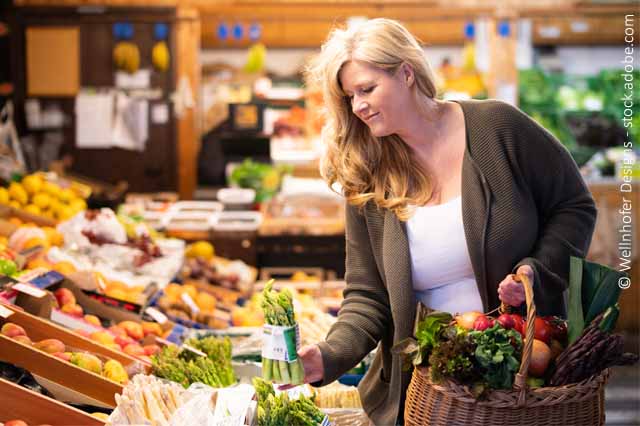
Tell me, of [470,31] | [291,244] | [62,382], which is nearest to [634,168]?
[470,31]

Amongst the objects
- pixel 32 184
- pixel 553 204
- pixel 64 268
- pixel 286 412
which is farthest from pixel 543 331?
pixel 32 184

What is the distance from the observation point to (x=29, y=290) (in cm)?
323

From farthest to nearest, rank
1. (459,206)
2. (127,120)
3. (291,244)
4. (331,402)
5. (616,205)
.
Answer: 1. (127,120)
2. (616,205)
3. (291,244)
4. (331,402)
5. (459,206)

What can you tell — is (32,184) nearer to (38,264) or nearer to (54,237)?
(54,237)

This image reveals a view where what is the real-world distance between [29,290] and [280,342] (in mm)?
1385

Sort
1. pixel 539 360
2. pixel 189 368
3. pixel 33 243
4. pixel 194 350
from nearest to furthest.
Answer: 1. pixel 539 360
2. pixel 189 368
3. pixel 194 350
4. pixel 33 243

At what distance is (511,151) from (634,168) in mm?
6166

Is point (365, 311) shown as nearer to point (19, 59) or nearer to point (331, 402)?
point (331, 402)

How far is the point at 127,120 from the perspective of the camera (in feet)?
28.6

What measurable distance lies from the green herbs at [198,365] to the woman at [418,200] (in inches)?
23.5

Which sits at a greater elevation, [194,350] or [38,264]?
[38,264]

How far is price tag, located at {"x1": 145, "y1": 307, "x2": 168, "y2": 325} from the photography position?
379cm

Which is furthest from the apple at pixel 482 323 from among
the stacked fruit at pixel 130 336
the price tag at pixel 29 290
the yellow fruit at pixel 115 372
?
the price tag at pixel 29 290

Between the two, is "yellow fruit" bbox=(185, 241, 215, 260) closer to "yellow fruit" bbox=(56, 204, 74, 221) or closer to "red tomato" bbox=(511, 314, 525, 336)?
"yellow fruit" bbox=(56, 204, 74, 221)
